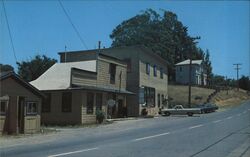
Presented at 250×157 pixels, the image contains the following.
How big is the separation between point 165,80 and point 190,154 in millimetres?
46809

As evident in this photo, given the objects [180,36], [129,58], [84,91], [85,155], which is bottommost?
[85,155]

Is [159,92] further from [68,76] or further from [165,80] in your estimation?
[68,76]

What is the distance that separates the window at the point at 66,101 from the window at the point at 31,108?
9.26 m

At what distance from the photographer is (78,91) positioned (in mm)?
37906

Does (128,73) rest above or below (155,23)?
below

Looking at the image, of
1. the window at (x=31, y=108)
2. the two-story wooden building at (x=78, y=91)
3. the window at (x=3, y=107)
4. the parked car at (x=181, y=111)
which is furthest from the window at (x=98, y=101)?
the parked car at (x=181, y=111)

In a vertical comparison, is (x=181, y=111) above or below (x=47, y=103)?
below

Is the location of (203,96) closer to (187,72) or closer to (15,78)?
(187,72)

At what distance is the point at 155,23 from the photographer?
100688 mm

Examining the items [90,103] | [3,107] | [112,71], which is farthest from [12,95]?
[112,71]

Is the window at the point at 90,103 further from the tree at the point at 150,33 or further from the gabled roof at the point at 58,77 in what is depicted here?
the tree at the point at 150,33

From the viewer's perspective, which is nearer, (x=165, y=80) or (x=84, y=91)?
(x=84, y=91)

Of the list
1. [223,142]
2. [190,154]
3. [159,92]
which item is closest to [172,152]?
[190,154]

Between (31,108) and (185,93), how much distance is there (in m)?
65.6
